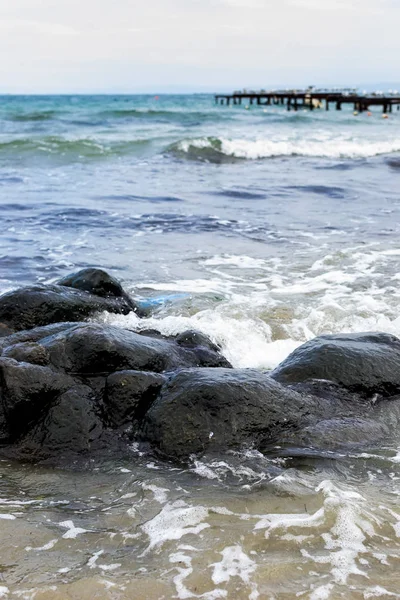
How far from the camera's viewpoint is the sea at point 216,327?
3133mm

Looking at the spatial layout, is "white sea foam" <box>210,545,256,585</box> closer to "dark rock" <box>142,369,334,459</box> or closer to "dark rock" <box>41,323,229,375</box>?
"dark rock" <box>142,369,334,459</box>

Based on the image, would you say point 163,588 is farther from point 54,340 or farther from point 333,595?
point 54,340

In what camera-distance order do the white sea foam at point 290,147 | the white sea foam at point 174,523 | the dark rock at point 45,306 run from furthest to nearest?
the white sea foam at point 290,147
the dark rock at point 45,306
the white sea foam at point 174,523

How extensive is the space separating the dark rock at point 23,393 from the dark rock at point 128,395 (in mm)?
340

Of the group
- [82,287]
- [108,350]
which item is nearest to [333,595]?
[108,350]

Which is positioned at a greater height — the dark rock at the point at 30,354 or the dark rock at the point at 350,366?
the dark rock at the point at 30,354

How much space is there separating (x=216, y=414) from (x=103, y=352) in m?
0.96

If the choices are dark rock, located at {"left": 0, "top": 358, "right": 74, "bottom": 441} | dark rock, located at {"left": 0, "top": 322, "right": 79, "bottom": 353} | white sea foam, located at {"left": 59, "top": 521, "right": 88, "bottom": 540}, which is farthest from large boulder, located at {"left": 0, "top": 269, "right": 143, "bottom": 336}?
white sea foam, located at {"left": 59, "top": 521, "right": 88, "bottom": 540}

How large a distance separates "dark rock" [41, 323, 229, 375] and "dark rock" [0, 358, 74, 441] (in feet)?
1.02

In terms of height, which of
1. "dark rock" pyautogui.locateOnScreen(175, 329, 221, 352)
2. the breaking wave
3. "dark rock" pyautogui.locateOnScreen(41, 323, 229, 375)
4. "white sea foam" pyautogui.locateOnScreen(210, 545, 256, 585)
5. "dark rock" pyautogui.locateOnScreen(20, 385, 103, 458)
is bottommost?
"white sea foam" pyautogui.locateOnScreen(210, 545, 256, 585)

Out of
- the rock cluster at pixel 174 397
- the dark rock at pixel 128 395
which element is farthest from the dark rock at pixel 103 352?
the dark rock at pixel 128 395

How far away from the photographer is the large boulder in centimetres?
596

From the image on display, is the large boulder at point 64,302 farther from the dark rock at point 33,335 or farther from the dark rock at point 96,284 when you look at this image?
the dark rock at point 33,335

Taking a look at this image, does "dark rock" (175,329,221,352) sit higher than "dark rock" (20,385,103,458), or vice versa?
"dark rock" (175,329,221,352)
